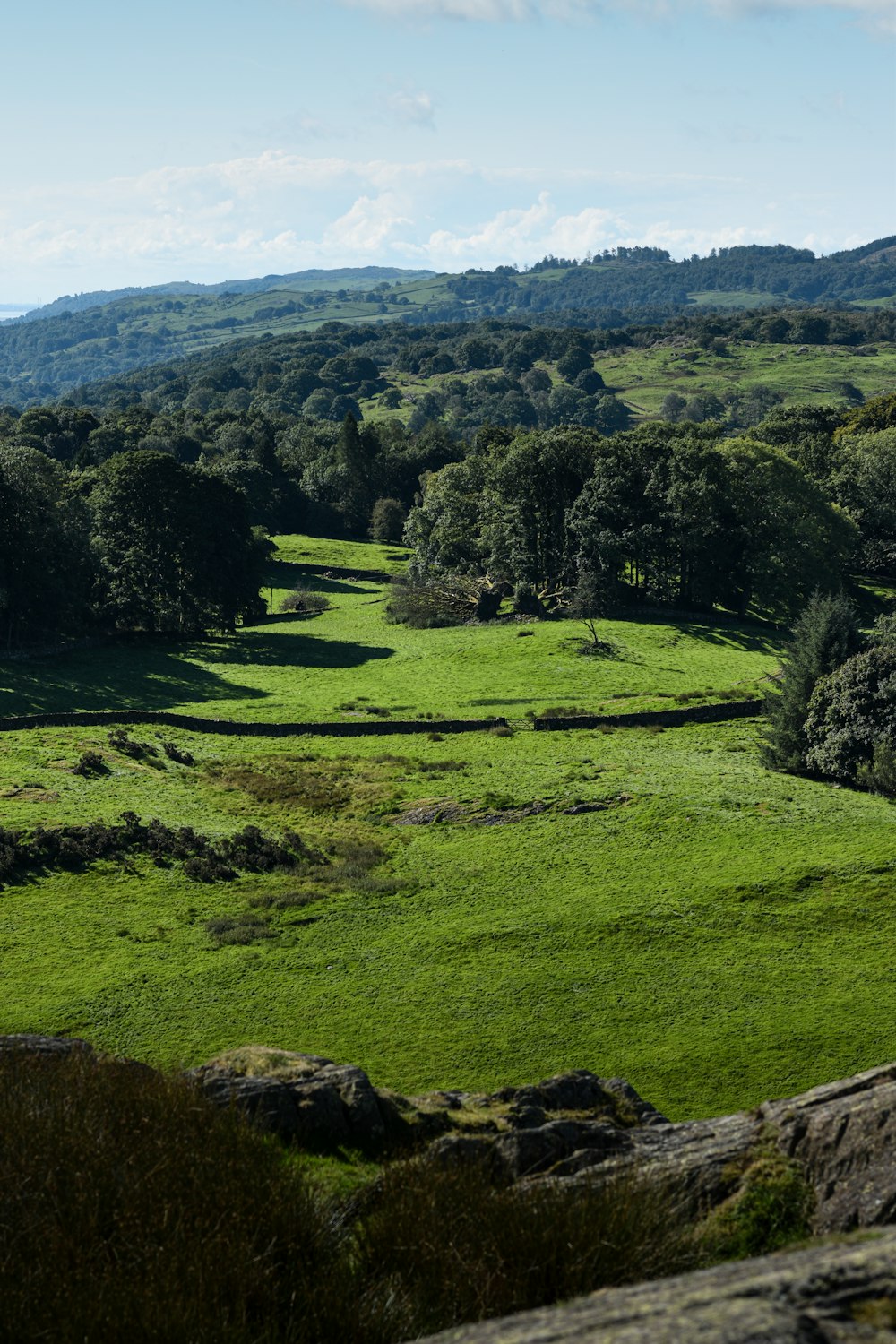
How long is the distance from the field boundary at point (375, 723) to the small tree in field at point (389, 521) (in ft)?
278

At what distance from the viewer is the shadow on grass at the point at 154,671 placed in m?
70.4

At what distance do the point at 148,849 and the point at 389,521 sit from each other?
353ft

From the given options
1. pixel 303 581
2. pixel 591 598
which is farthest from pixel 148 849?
pixel 303 581

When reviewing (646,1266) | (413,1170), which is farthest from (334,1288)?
(646,1266)

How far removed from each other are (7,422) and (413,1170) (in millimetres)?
173439

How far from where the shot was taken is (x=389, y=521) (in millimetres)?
149500

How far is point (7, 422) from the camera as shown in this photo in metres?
172

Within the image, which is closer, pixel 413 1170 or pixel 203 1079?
pixel 413 1170

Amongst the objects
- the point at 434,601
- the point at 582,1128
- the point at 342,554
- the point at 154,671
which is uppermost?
the point at 342,554

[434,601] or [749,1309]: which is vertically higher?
[434,601]

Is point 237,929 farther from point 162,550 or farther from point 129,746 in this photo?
point 162,550

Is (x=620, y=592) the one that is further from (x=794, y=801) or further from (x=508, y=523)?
(x=794, y=801)

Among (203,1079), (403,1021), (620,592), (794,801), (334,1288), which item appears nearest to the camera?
(334,1288)

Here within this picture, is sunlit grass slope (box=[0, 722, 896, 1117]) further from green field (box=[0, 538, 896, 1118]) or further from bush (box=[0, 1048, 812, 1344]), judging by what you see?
bush (box=[0, 1048, 812, 1344])
